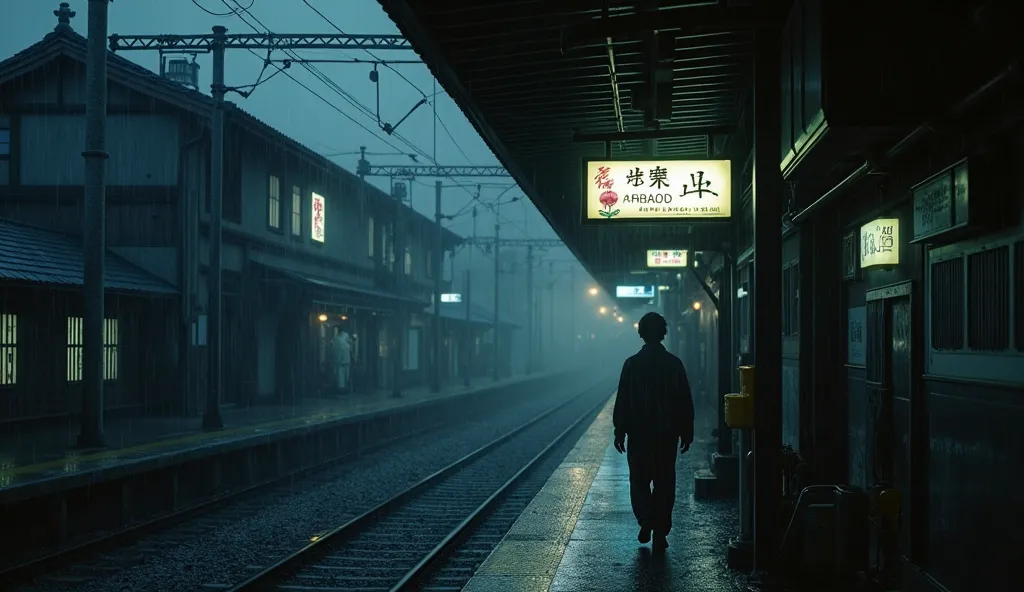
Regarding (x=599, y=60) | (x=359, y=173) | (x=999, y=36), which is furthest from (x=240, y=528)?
(x=359, y=173)

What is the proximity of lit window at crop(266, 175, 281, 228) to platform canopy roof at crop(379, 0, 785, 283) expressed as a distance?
13538 millimetres

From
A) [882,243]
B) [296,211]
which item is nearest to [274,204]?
[296,211]

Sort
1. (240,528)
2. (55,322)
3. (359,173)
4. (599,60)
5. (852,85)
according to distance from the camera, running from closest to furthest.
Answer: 1. (852,85)
2. (599,60)
3. (240,528)
4. (55,322)
5. (359,173)

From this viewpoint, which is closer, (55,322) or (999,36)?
(999,36)

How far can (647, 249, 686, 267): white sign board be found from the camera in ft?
57.9

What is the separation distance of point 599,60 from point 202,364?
606 inches

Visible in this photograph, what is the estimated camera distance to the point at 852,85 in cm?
565

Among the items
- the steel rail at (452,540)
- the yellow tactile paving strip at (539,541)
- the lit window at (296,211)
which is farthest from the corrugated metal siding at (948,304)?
the lit window at (296,211)

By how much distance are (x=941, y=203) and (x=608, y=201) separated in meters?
4.26

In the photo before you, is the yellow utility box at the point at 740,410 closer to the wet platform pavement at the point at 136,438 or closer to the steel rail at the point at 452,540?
the steel rail at the point at 452,540

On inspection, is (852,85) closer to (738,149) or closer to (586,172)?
(586,172)

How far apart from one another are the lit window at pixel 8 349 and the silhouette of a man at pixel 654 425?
1146 centimetres

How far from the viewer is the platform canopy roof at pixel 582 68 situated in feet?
22.1

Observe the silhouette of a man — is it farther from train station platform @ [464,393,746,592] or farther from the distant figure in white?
the distant figure in white
